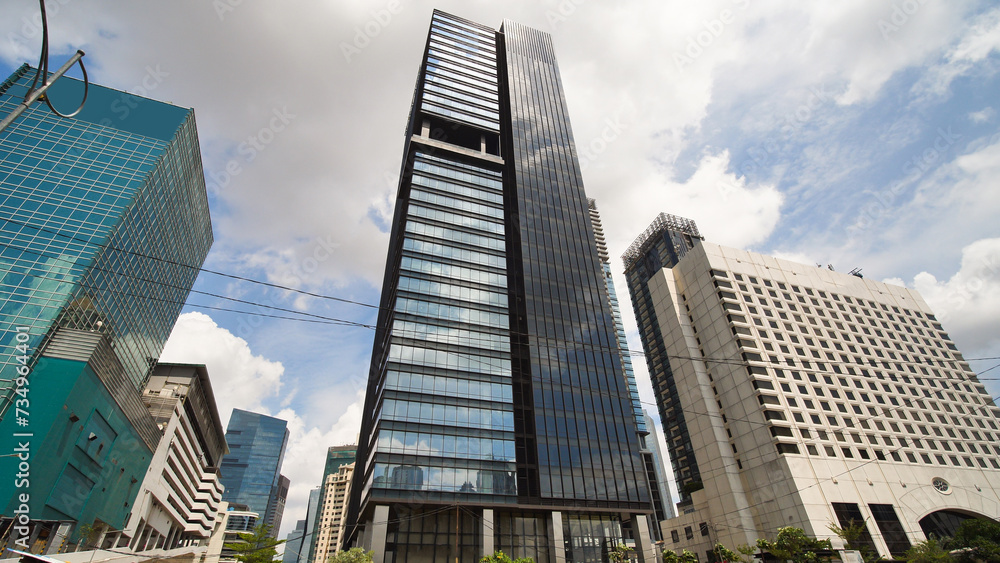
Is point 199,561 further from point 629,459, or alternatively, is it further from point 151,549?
point 629,459

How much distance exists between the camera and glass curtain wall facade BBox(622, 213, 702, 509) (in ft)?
374

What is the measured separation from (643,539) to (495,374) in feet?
79.9

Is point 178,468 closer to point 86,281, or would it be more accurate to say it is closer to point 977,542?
point 86,281

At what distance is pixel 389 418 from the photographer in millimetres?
50281

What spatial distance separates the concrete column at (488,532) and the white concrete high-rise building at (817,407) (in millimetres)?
27793

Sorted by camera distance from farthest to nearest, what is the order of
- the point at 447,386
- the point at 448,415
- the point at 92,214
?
1. the point at 92,214
2. the point at 447,386
3. the point at 448,415

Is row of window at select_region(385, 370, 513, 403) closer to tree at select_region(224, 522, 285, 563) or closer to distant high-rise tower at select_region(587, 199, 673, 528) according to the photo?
tree at select_region(224, 522, 285, 563)

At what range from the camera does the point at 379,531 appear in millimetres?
45125

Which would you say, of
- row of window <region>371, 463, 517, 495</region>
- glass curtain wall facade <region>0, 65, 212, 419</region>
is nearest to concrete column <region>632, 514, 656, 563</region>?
row of window <region>371, 463, 517, 495</region>

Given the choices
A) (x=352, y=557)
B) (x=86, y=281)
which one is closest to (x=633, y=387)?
(x=352, y=557)

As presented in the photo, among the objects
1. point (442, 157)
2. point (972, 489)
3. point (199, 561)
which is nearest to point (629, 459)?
point (972, 489)

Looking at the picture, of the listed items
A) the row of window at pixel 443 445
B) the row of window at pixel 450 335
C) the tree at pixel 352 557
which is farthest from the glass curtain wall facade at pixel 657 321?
the tree at pixel 352 557

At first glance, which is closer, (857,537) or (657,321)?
(857,537)

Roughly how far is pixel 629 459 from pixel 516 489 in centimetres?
1473
